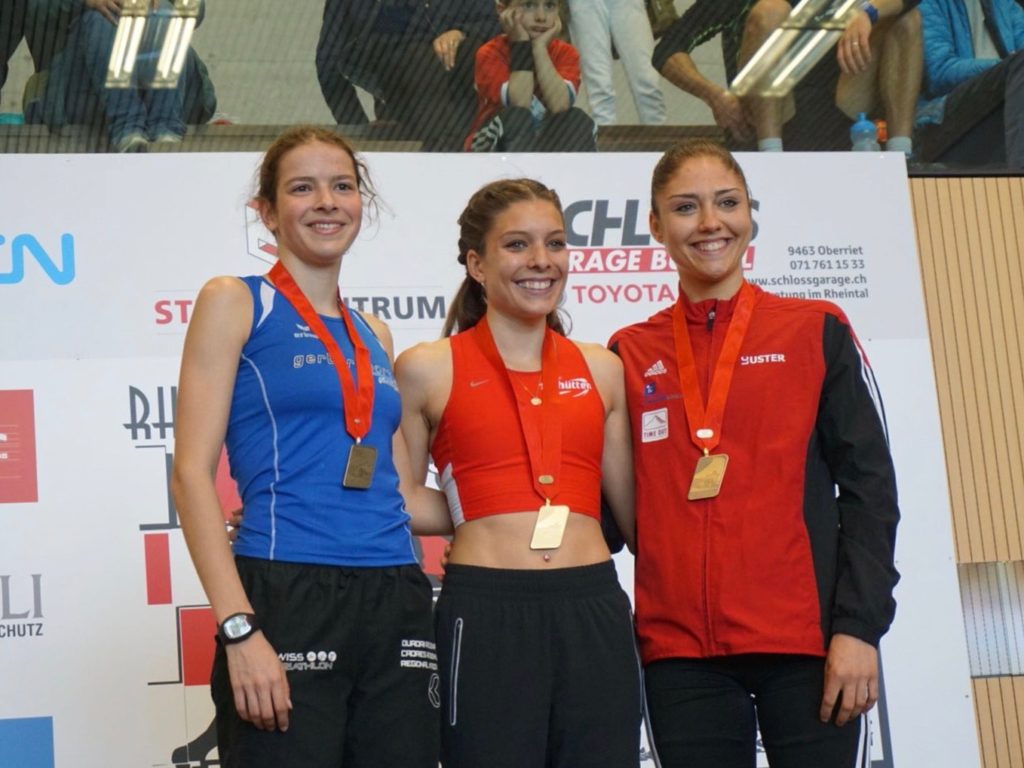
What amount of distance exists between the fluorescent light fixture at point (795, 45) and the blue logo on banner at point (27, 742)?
2.78 meters

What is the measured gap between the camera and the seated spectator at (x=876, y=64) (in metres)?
4.23

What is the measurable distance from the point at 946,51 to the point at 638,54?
105 cm

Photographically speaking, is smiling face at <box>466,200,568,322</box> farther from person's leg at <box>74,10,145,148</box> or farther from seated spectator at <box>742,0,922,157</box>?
seated spectator at <box>742,0,922,157</box>

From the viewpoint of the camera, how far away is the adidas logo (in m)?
2.37

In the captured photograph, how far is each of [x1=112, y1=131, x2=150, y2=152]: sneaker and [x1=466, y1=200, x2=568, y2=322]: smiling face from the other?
1754 mm

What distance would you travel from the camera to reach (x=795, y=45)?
4.26 meters

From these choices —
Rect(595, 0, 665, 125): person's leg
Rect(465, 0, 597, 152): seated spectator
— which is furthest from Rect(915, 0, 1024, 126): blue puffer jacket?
Rect(465, 0, 597, 152): seated spectator

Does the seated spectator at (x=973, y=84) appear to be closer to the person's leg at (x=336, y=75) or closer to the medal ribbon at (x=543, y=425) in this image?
the person's leg at (x=336, y=75)

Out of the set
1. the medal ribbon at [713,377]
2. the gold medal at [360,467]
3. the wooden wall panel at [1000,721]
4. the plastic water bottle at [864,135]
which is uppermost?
the plastic water bottle at [864,135]

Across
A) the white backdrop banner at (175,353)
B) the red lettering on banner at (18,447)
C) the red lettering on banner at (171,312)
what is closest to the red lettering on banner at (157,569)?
the white backdrop banner at (175,353)

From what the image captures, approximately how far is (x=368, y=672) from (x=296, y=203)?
2.50ft

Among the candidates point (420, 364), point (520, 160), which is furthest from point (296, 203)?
point (520, 160)

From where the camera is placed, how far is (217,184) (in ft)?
12.6

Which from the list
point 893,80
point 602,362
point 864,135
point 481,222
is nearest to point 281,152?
point 481,222
